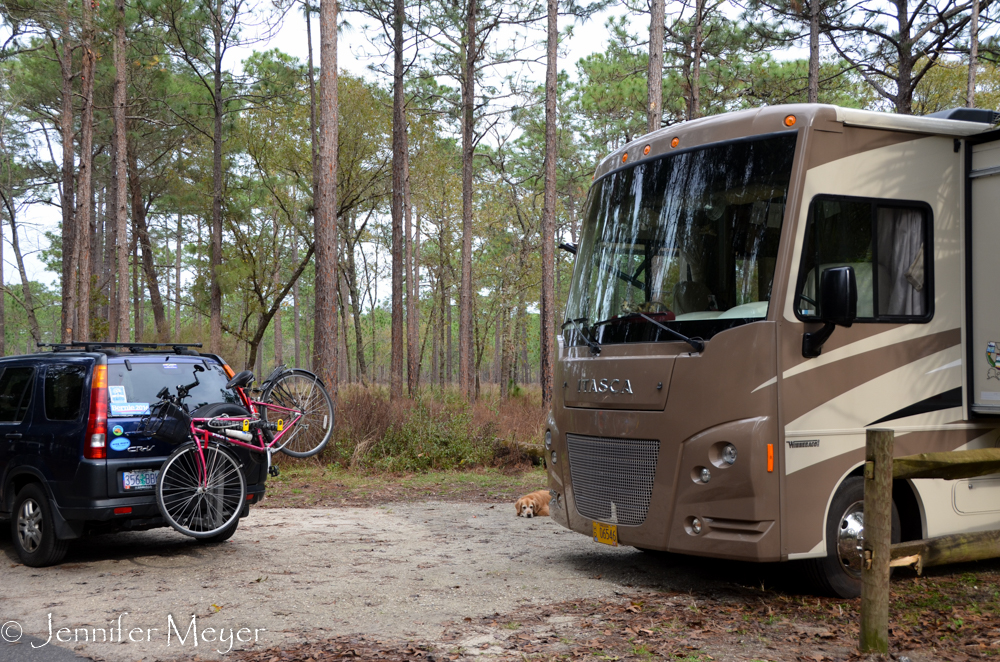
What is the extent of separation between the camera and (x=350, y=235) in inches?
1405

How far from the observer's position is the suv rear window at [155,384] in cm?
725

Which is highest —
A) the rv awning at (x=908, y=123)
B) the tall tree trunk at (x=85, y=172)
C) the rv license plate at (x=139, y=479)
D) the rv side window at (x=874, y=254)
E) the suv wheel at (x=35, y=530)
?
the tall tree trunk at (x=85, y=172)

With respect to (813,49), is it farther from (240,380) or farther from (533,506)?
(240,380)

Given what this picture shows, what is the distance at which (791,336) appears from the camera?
5758 mm

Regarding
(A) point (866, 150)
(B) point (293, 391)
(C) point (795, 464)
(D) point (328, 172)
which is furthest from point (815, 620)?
(D) point (328, 172)

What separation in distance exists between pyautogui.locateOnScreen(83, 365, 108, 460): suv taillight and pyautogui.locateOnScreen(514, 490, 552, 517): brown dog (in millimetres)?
5022

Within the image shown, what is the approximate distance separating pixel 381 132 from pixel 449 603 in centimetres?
2152

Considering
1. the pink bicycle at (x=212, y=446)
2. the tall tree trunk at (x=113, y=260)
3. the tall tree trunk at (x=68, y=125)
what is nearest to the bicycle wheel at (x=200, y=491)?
the pink bicycle at (x=212, y=446)

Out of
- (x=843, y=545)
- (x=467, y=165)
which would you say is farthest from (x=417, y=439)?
(x=467, y=165)

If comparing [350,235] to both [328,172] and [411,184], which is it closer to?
[411,184]

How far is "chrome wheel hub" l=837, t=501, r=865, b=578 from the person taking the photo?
19.6 feet

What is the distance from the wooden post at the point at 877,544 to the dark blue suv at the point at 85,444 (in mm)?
5385

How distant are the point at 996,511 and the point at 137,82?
2449cm

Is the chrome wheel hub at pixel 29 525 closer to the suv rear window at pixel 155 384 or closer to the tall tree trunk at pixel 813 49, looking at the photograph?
the suv rear window at pixel 155 384
